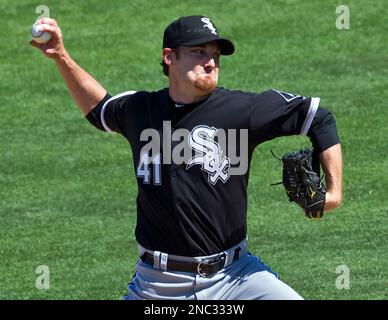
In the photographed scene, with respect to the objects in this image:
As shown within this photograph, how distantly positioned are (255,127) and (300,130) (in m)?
0.24

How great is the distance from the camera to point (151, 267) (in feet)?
20.1

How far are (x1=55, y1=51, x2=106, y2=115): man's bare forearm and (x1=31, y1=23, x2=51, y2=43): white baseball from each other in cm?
17

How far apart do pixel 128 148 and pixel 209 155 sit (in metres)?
5.50

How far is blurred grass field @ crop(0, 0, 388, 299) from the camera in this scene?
9.09 m

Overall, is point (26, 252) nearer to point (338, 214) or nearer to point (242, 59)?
point (338, 214)

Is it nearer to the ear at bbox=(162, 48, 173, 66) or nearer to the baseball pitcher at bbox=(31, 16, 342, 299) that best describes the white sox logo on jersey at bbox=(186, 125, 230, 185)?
the baseball pitcher at bbox=(31, 16, 342, 299)

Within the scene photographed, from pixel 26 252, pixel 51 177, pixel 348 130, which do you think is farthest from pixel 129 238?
pixel 348 130

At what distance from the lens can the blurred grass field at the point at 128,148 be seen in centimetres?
Result: 909

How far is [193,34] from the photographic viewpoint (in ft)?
20.2

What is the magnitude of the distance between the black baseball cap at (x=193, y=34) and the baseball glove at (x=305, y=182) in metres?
0.70

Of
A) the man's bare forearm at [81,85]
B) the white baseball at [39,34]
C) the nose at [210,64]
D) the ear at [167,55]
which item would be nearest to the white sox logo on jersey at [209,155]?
the nose at [210,64]

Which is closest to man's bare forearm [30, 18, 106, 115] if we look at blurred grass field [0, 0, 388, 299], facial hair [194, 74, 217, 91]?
facial hair [194, 74, 217, 91]

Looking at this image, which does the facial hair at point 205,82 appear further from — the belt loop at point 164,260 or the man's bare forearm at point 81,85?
the belt loop at point 164,260
